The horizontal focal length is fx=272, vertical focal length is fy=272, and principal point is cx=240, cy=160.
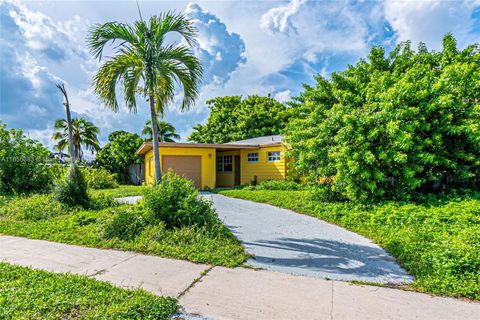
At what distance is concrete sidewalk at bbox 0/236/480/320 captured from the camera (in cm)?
283

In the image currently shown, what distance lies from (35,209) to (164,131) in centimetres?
1975

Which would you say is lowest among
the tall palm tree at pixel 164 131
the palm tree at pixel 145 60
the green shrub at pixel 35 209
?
the green shrub at pixel 35 209

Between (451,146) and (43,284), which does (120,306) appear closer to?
(43,284)

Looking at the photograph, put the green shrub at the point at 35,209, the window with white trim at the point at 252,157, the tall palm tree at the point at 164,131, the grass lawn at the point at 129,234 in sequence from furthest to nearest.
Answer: the tall palm tree at the point at 164,131 < the window with white trim at the point at 252,157 < the green shrub at the point at 35,209 < the grass lawn at the point at 129,234

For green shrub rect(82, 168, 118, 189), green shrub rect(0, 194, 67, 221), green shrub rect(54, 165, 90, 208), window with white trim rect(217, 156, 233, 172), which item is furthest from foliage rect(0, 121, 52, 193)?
window with white trim rect(217, 156, 233, 172)

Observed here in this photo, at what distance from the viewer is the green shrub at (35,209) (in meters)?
7.39

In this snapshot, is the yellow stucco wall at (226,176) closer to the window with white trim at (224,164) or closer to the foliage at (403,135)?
the window with white trim at (224,164)

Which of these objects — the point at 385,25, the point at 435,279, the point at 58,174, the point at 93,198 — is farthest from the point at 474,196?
the point at 58,174

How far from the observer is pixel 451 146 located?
766 cm

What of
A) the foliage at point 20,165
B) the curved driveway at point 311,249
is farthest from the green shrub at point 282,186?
the foliage at point 20,165

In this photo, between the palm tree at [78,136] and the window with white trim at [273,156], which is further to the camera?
the palm tree at [78,136]

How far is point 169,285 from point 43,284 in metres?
1.55

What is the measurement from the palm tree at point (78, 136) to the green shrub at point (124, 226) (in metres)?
23.1

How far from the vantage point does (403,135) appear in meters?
6.70
